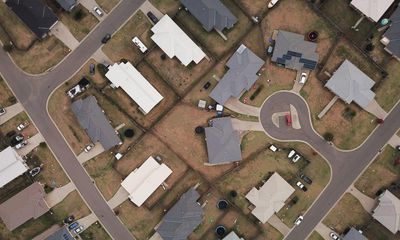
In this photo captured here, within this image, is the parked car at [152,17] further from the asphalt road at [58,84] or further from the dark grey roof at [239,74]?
the dark grey roof at [239,74]

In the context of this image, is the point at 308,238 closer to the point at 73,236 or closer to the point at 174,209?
the point at 174,209

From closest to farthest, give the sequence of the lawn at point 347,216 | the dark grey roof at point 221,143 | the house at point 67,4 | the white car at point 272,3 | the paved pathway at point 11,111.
Result: the house at point 67,4 → the dark grey roof at point 221,143 → the white car at point 272,3 → the lawn at point 347,216 → the paved pathway at point 11,111

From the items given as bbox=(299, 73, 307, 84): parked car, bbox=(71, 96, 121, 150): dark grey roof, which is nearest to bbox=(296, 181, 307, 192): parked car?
bbox=(299, 73, 307, 84): parked car

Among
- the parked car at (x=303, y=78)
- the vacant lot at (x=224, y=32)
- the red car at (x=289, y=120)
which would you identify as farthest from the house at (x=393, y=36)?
the vacant lot at (x=224, y=32)

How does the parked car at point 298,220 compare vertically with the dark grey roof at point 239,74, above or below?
below

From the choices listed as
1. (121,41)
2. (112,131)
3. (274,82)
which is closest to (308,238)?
(274,82)

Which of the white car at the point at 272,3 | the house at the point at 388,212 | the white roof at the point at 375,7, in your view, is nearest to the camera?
the white roof at the point at 375,7

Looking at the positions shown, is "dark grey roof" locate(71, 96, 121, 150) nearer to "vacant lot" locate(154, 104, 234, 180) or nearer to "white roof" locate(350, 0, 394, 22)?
"vacant lot" locate(154, 104, 234, 180)
